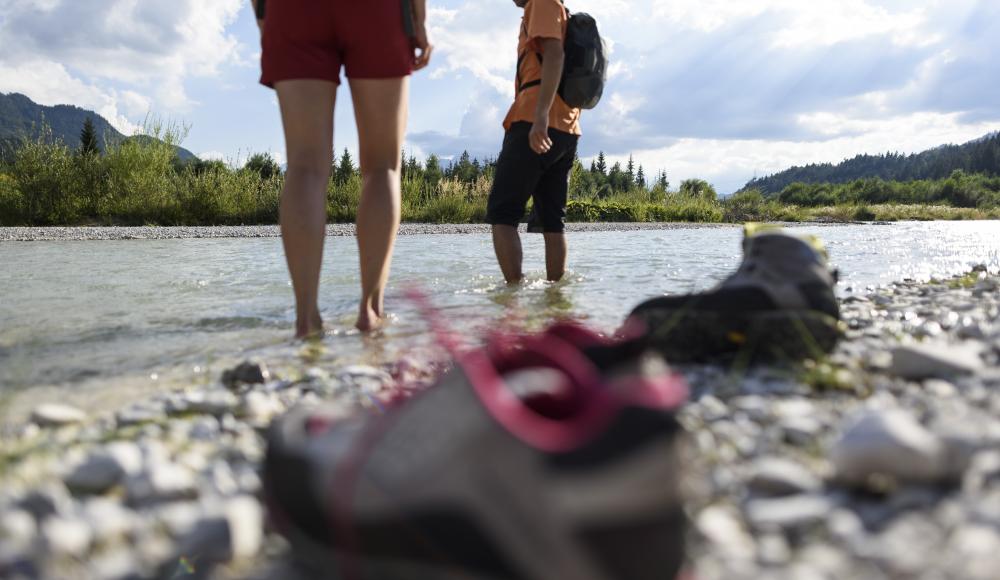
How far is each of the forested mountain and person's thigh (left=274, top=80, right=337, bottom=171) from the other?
229ft

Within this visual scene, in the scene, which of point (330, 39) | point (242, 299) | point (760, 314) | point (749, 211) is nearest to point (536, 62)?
point (330, 39)

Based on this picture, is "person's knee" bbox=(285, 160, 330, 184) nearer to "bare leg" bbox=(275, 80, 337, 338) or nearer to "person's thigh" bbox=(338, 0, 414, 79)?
"bare leg" bbox=(275, 80, 337, 338)

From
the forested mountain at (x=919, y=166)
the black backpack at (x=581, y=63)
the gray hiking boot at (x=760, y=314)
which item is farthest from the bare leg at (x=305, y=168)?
the forested mountain at (x=919, y=166)

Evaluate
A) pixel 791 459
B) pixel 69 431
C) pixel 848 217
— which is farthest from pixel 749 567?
pixel 848 217

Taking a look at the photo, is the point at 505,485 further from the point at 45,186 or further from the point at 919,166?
the point at 919,166

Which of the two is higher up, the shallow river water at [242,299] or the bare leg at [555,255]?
the bare leg at [555,255]

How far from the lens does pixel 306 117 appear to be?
2539mm

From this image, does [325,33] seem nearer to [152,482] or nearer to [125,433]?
[125,433]

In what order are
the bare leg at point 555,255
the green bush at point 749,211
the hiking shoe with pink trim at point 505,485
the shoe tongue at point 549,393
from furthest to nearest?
the green bush at point 749,211
the bare leg at point 555,255
the shoe tongue at point 549,393
the hiking shoe with pink trim at point 505,485

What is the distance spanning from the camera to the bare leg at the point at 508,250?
438 centimetres

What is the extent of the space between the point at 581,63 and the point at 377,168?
5.93ft

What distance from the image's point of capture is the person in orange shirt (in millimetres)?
3914

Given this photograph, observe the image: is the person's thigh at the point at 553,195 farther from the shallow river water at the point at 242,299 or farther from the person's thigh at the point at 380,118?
the person's thigh at the point at 380,118

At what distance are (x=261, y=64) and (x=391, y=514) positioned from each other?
87.7 inches
